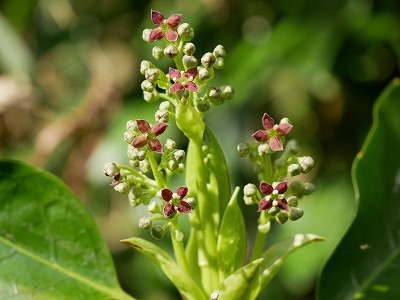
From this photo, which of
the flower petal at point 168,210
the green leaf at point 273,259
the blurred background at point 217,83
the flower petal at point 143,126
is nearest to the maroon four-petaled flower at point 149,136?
the flower petal at point 143,126

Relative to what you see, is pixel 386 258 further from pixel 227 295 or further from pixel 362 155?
pixel 227 295

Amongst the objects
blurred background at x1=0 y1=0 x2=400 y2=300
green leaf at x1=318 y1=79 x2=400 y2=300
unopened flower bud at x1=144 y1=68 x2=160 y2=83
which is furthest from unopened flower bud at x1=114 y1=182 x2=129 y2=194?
blurred background at x1=0 y1=0 x2=400 y2=300

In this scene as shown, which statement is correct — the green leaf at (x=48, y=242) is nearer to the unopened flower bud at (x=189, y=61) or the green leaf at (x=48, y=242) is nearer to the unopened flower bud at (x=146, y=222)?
the unopened flower bud at (x=146, y=222)

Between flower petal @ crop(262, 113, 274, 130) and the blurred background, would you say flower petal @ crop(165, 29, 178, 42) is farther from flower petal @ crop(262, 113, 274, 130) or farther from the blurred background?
the blurred background

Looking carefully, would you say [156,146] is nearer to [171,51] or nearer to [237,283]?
[171,51]

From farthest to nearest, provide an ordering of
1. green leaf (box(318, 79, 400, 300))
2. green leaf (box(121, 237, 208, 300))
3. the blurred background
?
the blurred background, green leaf (box(318, 79, 400, 300)), green leaf (box(121, 237, 208, 300))

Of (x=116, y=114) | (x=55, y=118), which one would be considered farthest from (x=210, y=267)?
(x=55, y=118)
